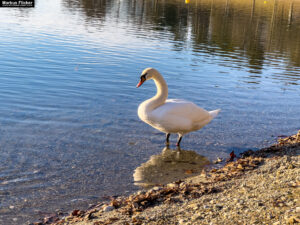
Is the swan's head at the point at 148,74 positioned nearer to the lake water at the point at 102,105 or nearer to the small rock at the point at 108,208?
the lake water at the point at 102,105

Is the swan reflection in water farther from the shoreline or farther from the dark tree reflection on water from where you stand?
the dark tree reflection on water

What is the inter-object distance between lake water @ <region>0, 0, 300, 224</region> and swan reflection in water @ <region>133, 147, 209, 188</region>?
0.16 metres

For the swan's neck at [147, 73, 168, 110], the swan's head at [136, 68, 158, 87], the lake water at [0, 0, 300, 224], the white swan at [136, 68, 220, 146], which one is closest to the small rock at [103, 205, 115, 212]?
the lake water at [0, 0, 300, 224]

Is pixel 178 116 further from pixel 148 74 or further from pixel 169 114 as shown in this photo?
pixel 148 74

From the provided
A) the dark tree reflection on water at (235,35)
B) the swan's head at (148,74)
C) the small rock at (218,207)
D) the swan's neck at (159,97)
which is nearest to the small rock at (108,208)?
the small rock at (218,207)

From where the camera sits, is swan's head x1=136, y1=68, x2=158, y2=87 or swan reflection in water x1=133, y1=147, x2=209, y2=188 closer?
swan reflection in water x1=133, y1=147, x2=209, y2=188

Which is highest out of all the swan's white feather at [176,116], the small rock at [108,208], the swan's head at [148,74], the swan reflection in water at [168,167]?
the swan's head at [148,74]

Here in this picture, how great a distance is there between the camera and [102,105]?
1252cm

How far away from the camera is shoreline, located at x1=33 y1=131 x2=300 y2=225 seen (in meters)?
4.87

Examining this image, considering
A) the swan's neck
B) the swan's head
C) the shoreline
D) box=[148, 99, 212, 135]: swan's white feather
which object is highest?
the swan's head

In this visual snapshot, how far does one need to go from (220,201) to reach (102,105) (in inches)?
299

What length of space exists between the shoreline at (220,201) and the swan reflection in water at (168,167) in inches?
17.0

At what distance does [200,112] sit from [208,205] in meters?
4.26

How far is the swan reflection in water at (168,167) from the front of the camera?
7.73 metres
